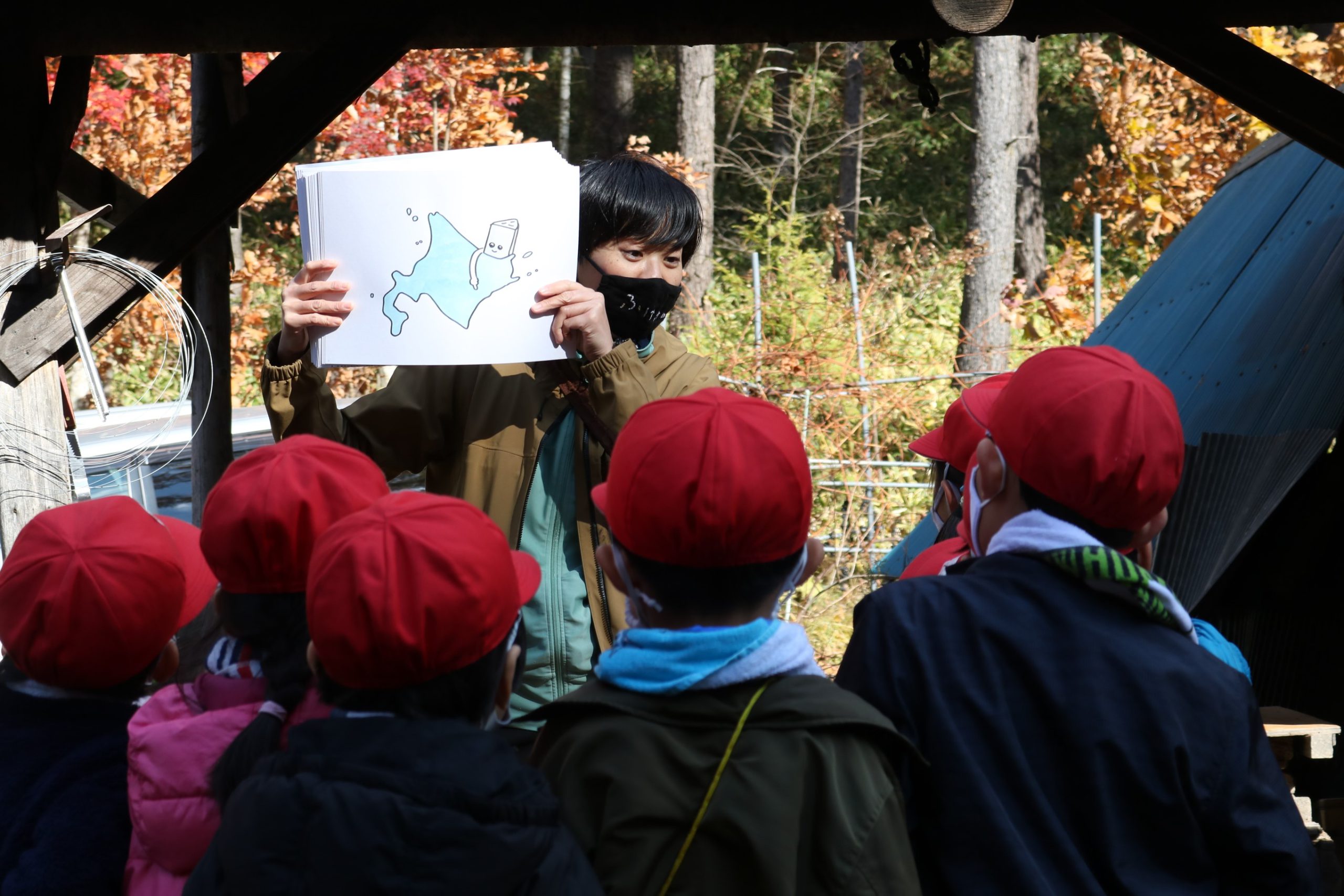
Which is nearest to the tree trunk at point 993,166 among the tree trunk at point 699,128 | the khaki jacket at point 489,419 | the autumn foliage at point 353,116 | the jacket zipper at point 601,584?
the tree trunk at point 699,128

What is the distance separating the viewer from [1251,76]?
2945mm

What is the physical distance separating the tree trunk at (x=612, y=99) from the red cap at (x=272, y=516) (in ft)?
40.5

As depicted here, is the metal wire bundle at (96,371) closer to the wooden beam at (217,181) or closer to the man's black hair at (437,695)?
the wooden beam at (217,181)

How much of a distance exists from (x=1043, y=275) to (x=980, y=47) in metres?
3.62

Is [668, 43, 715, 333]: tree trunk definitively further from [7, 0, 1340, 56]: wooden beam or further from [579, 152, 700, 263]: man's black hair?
[579, 152, 700, 263]: man's black hair

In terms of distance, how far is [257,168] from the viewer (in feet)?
9.76

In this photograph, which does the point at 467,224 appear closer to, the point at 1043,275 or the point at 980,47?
the point at 980,47

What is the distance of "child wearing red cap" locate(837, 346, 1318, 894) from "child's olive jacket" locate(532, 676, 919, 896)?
0.45 feet

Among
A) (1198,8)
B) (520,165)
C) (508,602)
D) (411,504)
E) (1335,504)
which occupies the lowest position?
(1335,504)

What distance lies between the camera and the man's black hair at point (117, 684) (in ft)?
5.93

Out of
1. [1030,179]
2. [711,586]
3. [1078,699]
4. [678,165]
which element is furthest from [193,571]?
[1030,179]

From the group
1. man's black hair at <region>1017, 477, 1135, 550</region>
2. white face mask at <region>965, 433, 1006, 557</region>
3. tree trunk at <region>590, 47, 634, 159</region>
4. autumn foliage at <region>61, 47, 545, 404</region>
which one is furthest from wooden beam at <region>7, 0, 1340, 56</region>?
tree trunk at <region>590, 47, 634, 159</region>

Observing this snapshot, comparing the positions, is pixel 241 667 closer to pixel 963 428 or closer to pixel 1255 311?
pixel 963 428

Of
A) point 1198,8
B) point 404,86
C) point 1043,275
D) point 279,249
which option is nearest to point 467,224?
point 1198,8
